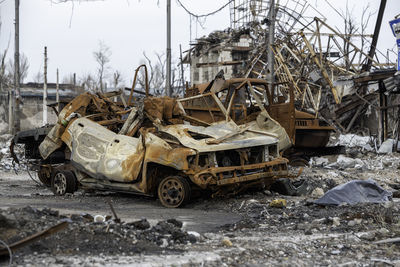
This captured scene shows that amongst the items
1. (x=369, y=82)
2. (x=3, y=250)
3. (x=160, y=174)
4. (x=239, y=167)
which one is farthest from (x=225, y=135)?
(x=369, y=82)

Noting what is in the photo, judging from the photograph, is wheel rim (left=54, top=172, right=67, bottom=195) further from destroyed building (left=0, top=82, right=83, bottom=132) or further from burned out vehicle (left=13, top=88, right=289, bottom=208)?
destroyed building (left=0, top=82, right=83, bottom=132)

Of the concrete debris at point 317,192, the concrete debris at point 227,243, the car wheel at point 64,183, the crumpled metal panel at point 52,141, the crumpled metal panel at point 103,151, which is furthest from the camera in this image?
the crumpled metal panel at point 52,141

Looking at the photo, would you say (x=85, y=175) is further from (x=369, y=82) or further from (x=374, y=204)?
(x=369, y=82)

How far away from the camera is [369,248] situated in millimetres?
5953

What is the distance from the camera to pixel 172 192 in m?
8.91

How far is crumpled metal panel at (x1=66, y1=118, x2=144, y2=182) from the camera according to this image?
9.27 m

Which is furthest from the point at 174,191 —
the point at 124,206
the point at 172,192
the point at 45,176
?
the point at 45,176

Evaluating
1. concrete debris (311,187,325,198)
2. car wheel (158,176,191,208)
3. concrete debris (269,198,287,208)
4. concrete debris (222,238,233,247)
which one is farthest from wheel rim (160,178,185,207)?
concrete debris (311,187,325,198)

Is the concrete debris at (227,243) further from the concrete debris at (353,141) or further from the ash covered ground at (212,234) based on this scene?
the concrete debris at (353,141)

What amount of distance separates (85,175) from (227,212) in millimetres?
3196

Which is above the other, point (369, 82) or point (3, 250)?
point (369, 82)

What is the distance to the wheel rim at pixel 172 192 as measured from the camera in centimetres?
880

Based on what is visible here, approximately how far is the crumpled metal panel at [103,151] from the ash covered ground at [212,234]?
60 centimetres

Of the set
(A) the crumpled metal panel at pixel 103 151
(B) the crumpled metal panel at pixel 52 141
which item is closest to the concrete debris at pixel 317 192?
(A) the crumpled metal panel at pixel 103 151
